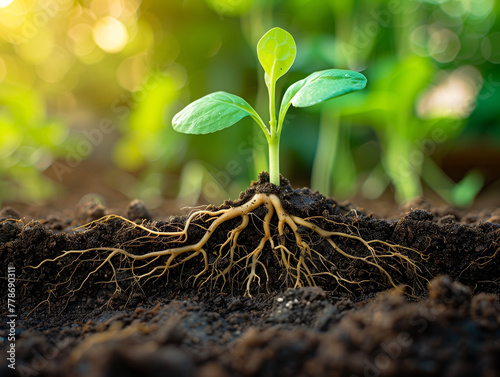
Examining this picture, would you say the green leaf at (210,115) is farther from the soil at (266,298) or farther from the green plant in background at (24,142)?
the green plant in background at (24,142)

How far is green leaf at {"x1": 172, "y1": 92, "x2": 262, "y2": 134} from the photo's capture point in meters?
0.92

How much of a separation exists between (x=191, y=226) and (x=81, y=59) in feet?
8.41

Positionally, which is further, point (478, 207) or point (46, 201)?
point (46, 201)

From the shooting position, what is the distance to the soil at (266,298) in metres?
0.56

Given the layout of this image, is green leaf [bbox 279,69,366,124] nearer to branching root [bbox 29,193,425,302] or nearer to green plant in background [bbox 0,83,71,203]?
branching root [bbox 29,193,425,302]

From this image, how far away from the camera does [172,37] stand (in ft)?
8.61

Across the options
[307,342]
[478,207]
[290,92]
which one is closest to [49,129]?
[290,92]

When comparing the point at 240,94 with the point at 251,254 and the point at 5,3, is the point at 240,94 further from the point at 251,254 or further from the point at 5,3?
the point at 251,254

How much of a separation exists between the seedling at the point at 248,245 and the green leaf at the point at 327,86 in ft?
0.15

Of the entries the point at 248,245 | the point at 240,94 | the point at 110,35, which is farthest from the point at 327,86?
the point at 110,35

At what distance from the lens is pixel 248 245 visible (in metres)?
0.99

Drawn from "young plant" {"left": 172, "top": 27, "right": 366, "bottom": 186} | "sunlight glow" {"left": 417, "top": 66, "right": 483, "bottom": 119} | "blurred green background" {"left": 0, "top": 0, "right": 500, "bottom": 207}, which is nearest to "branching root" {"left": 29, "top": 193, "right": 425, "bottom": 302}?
"young plant" {"left": 172, "top": 27, "right": 366, "bottom": 186}

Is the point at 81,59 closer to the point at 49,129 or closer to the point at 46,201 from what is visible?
the point at 49,129

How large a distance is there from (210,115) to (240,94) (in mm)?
1588
